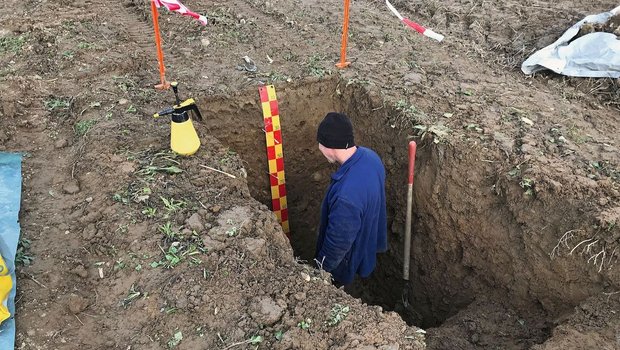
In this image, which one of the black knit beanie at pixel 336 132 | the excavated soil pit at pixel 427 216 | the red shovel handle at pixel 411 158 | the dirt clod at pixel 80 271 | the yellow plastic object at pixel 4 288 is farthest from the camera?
the red shovel handle at pixel 411 158

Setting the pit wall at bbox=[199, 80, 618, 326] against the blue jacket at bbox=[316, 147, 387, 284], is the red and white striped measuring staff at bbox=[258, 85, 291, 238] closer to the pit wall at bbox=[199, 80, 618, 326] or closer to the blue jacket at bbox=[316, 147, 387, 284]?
the pit wall at bbox=[199, 80, 618, 326]

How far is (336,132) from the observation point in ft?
11.7

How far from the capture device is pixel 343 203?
144 inches

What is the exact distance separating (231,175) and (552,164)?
2.56 m

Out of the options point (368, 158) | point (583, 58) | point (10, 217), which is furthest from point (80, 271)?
point (583, 58)

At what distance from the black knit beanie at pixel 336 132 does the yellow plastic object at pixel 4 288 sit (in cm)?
217

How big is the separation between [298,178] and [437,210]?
→ 1784 millimetres

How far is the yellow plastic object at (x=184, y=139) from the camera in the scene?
383cm

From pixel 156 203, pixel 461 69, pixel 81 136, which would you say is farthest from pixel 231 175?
pixel 461 69

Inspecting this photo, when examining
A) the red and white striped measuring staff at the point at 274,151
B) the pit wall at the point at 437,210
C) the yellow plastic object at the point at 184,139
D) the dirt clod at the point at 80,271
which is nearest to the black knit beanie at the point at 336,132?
the yellow plastic object at the point at 184,139

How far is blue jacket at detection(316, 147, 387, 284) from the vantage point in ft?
12.1

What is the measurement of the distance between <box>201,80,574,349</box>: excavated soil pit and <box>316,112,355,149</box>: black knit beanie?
45.7 inches

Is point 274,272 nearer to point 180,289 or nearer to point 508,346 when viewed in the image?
point 180,289

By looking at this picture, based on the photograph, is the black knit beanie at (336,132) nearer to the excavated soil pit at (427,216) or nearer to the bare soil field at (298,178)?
the bare soil field at (298,178)
